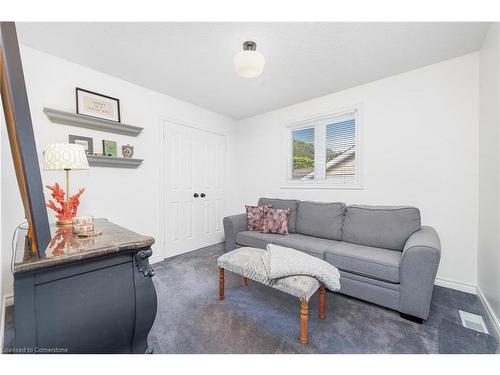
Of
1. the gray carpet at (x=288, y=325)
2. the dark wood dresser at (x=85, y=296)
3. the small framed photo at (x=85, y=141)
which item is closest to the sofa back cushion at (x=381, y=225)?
the gray carpet at (x=288, y=325)

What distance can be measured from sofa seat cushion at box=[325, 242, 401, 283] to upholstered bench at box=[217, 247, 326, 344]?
16.4 inches

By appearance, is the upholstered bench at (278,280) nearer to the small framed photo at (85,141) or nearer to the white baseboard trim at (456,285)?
the white baseboard trim at (456,285)

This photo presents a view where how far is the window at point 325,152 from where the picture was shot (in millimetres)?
2848

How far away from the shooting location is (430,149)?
89.2 inches

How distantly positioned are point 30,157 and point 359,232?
2640 millimetres

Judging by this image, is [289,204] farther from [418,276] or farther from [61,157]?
[61,157]

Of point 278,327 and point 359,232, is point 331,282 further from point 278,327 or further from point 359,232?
point 359,232

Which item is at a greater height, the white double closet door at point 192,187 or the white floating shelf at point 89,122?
the white floating shelf at point 89,122

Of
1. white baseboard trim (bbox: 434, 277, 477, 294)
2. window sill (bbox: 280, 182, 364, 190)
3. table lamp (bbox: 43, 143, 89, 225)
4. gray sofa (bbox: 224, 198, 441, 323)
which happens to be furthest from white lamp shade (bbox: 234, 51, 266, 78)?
white baseboard trim (bbox: 434, 277, 477, 294)

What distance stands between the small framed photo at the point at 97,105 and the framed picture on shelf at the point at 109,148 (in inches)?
10.8

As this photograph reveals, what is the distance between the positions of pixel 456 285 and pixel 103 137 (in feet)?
13.2

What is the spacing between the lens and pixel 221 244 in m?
3.75

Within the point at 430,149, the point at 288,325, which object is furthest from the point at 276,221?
the point at 430,149

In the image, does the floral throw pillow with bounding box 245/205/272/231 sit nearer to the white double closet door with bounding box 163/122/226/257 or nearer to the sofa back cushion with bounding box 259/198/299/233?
the sofa back cushion with bounding box 259/198/299/233
